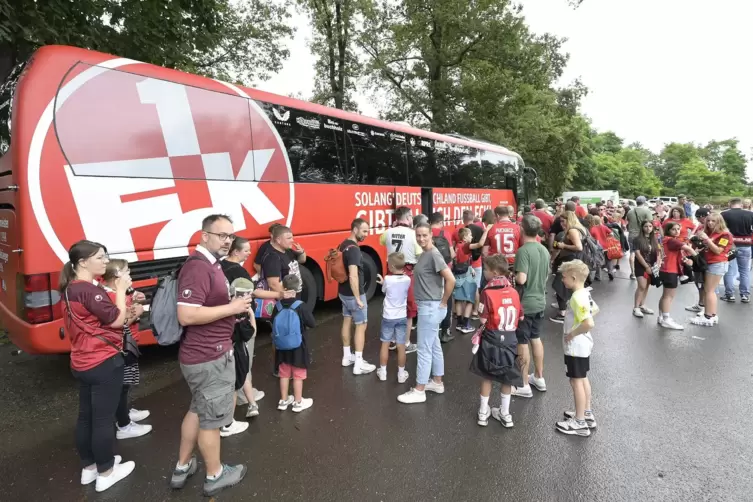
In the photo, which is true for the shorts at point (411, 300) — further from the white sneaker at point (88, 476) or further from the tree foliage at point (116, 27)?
the tree foliage at point (116, 27)

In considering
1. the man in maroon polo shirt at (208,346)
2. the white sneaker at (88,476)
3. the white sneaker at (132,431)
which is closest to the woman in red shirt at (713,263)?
the man in maroon polo shirt at (208,346)

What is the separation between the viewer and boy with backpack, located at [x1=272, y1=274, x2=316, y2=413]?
11.6 ft

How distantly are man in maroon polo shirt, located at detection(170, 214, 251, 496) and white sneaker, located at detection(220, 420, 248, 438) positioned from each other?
0.64m

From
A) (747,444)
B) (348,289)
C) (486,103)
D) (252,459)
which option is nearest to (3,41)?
(348,289)

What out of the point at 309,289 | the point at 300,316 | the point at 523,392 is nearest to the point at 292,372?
the point at 300,316

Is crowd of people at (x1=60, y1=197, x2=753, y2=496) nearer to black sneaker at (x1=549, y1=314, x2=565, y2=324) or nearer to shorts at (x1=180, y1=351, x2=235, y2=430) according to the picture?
shorts at (x1=180, y1=351, x2=235, y2=430)

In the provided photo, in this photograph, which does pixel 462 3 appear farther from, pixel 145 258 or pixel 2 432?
pixel 2 432

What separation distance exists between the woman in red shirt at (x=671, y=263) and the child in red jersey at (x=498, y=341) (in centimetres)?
386

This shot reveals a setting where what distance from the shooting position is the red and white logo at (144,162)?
373 centimetres

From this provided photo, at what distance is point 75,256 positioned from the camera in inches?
101

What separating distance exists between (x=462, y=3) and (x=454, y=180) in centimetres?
1191

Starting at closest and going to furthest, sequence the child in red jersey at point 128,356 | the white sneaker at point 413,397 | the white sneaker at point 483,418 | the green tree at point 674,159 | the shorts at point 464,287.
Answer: the child in red jersey at point 128,356 → the white sneaker at point 483,418 → the white sneaker at point 413,397 → the shorts at point 464,287 → the green tree at point 674,159

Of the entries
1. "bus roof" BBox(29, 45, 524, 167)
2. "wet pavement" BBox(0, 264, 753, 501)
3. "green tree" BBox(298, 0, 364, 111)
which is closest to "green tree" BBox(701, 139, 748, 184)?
"green tree" BBox(298, 0, 364, 111)

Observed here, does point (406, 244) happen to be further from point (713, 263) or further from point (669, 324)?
point (713, 263)
